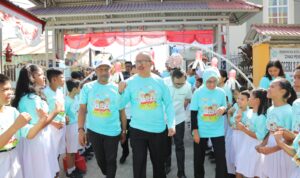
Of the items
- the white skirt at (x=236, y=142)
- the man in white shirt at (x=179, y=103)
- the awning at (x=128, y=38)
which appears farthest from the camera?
the awning at (x=128, y=38)

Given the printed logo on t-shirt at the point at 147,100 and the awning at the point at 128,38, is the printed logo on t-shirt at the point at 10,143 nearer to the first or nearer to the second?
the printed logo on t-shirt at the point at 147,100

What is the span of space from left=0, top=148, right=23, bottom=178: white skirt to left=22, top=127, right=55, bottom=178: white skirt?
0.27 meters

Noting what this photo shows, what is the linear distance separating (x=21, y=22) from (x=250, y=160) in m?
3.58

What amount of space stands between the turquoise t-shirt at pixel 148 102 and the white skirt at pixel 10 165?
1.60m

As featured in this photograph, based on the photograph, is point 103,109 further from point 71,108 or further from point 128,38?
point 128,38

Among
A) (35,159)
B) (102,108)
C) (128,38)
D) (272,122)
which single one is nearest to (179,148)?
(102,108)

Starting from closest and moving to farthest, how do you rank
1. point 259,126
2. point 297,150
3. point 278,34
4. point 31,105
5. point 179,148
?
point 297,150 < point 31,105 < point 259,126 < point 179,148 < point 278,34

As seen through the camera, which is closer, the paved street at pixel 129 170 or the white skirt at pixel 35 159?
the white skirt at pixel 35 159

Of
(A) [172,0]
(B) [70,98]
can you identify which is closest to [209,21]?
(A) [172,0]

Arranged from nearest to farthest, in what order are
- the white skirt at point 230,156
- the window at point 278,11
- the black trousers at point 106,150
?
1. the black trousers at point 106,150
2. the white skirt at point 230,156
3. the window at point 278,11

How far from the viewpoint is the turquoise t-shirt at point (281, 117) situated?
152 inches

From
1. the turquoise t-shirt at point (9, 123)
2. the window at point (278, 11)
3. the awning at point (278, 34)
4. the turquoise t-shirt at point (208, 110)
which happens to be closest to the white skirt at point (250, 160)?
the turquoise t-shirt at point (208, 110)

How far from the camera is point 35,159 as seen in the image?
13.4 ft

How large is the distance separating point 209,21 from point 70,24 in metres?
4.66
